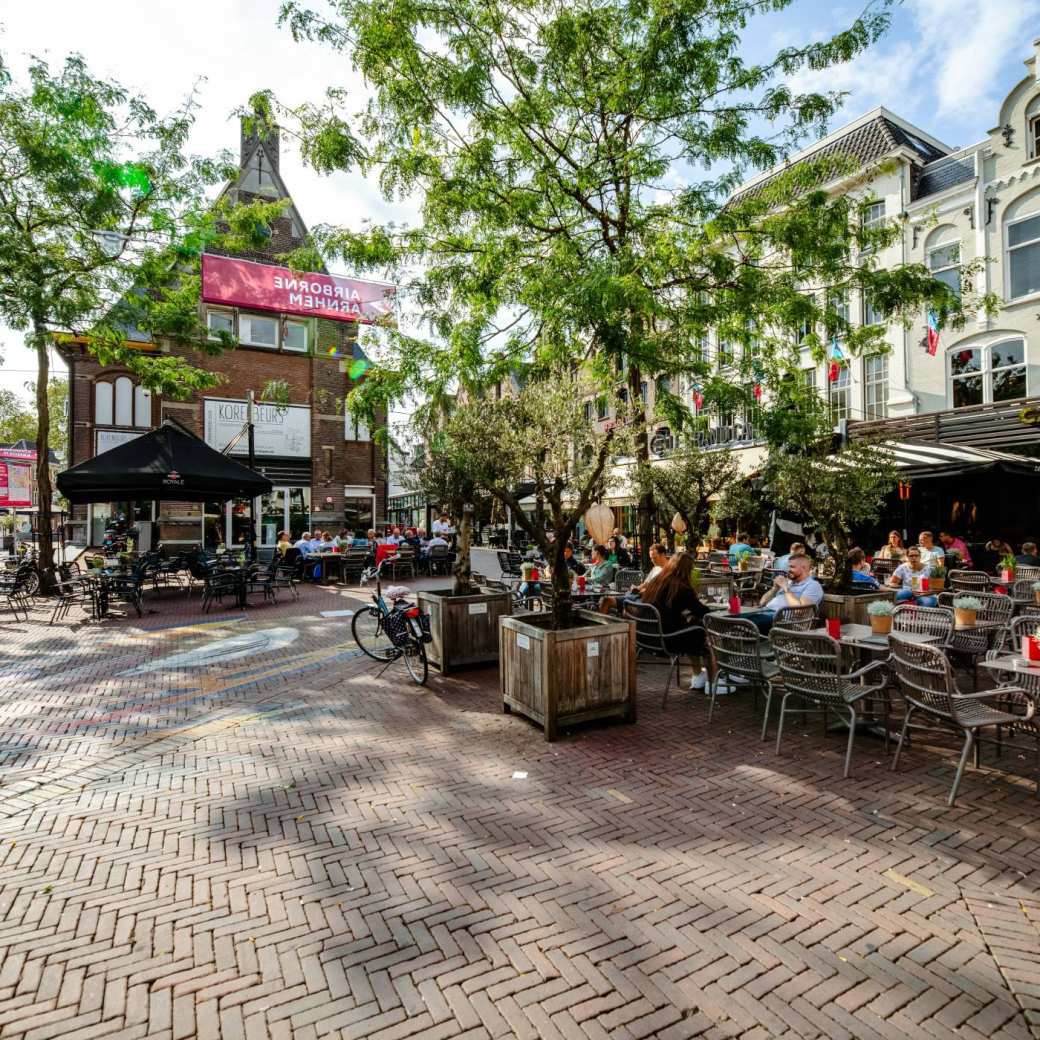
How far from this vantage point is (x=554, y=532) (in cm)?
627

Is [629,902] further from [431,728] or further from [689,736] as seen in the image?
[431,728]

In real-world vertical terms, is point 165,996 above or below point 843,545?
below

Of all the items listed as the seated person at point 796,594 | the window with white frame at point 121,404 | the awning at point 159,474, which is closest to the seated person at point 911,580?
the seated person at point 796,594

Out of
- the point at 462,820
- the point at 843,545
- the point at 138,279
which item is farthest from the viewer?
the point at 138,279

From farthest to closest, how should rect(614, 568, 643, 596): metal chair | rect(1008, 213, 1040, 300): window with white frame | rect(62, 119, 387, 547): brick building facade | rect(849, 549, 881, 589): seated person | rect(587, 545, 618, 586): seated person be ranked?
rect(62, 119, 387, 547): brick building facade < rect(1008, 213, 1040, 300): window with white frame < rect(587, 545, 618, 586): seated person < rect(614, 568, 643, 596): metal chair < rect(849, 549, 881, 589): seated person

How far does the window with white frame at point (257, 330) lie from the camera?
23.1 metres

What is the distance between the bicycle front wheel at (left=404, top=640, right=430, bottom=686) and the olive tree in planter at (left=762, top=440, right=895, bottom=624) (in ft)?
17.0

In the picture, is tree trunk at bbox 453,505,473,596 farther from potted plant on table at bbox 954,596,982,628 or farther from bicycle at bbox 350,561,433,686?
potted plant on table at bbox 954,596,982,628

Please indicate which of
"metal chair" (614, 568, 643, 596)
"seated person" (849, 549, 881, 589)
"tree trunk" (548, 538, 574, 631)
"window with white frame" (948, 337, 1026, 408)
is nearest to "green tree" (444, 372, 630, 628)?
"tree trunk" (548, 538, 574, 631)

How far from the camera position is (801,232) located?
7707 millimetres

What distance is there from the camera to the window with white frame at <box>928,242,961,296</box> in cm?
1666

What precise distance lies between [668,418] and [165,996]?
6.68 m

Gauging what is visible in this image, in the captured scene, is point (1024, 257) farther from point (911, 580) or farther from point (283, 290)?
point (283, 290)

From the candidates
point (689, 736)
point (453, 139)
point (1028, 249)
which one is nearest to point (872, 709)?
point (689, 736)
